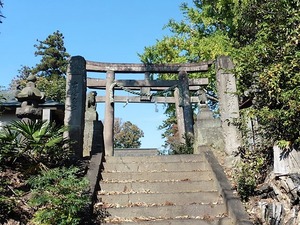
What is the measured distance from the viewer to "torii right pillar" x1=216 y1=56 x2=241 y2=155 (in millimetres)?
6852

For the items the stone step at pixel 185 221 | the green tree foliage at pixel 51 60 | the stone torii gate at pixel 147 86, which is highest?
the green tree foliage at pixel 51 60

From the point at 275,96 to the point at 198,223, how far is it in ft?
8.92

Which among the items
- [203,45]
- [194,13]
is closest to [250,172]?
[203,45]

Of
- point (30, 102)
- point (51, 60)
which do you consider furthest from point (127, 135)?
point (30, 102)

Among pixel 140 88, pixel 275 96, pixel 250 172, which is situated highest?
pixel 140 88

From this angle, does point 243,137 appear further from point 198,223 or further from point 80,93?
point 80,93

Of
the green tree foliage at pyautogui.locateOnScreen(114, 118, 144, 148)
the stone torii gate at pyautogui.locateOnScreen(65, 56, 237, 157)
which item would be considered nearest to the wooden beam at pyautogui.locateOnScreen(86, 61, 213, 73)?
the stone torii gate at pyautogui.locateOnScreen(65, 56, 237, 157)

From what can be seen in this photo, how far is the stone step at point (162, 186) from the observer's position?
6.06 metres

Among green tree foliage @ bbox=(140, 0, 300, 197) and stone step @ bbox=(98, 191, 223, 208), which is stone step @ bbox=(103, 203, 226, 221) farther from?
green tree foliage @ bbox=(140, 0, 300, 197)

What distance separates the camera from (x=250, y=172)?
5852 mm

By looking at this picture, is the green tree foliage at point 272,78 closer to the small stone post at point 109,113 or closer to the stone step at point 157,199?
the stone step at point 157,199

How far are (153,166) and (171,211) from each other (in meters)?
1.61

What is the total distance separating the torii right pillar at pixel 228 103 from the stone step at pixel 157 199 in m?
1.39

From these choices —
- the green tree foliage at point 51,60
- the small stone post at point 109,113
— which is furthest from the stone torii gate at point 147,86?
the green tree foliage at point 51,60
